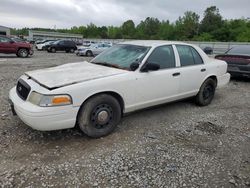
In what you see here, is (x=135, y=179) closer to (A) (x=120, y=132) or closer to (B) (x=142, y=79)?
(A) (x=120, y=132)

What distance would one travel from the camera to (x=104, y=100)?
349 cm

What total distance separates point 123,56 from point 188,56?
1.51 meters

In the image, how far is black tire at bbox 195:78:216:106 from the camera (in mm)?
5254

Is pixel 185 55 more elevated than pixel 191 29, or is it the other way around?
pixel 191 29

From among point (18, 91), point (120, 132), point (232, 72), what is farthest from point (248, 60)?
point (18, 91)

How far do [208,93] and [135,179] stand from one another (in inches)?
140

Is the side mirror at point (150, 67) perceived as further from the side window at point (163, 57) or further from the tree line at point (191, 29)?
the tree line at point (191, 29)

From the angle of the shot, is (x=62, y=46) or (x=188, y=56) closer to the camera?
(x=188, y=56)

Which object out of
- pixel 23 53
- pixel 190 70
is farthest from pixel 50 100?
pixel 23 53

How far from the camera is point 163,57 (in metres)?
4.37

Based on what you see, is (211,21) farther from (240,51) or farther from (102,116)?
(102,116)

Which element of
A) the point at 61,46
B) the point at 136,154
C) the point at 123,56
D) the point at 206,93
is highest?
the point at 61,46

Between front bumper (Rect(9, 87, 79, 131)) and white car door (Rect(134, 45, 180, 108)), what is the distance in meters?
1.22

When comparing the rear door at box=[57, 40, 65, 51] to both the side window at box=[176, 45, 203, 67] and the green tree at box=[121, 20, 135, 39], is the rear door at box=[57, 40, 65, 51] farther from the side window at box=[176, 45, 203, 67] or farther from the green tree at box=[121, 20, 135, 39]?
the green tree at box=[121, 20, 135, 39]
